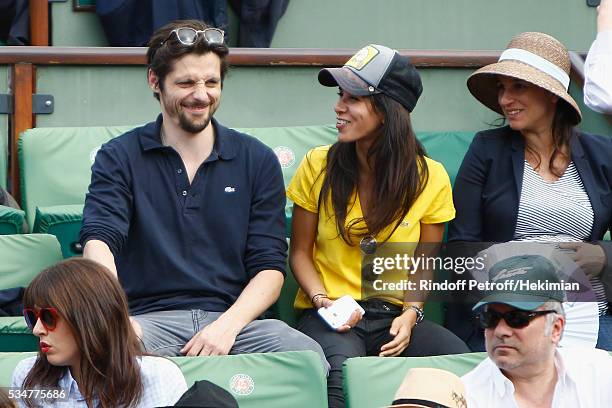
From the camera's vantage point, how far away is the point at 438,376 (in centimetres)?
266

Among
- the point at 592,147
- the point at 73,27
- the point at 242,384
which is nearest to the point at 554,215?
the point at 592,147

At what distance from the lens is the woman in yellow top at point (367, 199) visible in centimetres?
467

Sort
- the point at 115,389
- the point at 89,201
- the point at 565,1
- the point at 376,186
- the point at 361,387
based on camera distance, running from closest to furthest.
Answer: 1. the point at 115,389
2. the point at 361,387
3. the point at 89,201
4. the point at 376,186
5. the point at 565,1

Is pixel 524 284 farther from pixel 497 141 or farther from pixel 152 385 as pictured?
pixel 497 141

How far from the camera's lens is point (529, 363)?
3.62m

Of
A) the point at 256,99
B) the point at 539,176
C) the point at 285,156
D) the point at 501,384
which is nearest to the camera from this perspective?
the point at 501,384

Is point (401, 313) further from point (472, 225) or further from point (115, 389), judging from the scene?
point (115, 389)

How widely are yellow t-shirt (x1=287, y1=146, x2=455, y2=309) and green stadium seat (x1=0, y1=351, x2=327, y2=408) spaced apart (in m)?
0.91

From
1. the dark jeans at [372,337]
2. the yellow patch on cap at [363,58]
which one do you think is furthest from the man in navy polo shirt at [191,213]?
the yellow patch on cap at [363,58]

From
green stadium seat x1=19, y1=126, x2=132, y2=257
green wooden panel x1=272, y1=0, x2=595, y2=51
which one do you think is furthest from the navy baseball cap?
green wooden panel x1=272, y1=0, x2=595, y2=51

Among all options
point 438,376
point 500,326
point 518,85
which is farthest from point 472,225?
point 438,376

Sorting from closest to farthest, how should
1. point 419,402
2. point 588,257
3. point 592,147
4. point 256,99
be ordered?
point 419,402
point 588,257
point 592,147
point 256,99

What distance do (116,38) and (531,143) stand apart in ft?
7.67

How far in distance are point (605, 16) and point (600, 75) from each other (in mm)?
222
